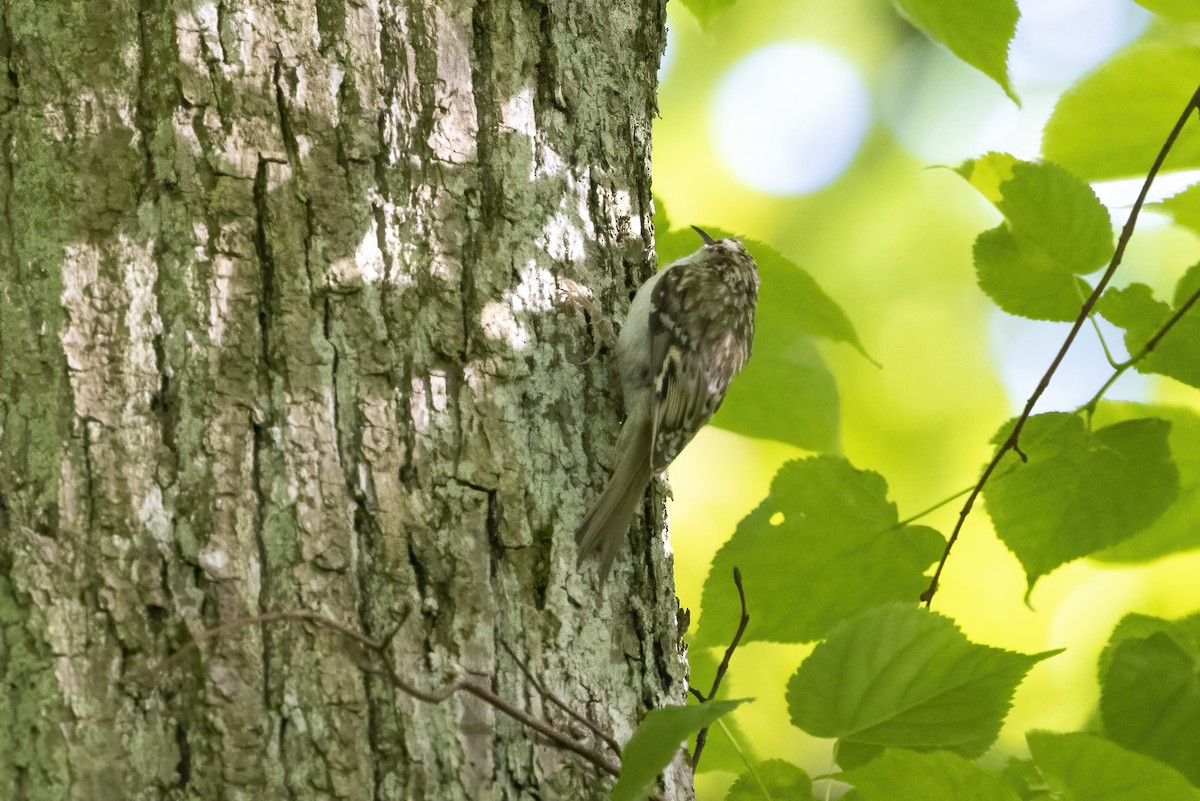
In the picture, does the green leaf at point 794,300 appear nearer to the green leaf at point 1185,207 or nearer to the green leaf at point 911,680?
the green leaf at point 1185,207

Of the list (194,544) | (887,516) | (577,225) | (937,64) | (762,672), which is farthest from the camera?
(937,64)

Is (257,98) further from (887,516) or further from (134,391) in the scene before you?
(887,516)

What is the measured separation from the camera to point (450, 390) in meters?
1.70

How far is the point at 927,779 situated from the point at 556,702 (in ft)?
1.57

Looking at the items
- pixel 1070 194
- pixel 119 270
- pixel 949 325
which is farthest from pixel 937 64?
pixel 119 270

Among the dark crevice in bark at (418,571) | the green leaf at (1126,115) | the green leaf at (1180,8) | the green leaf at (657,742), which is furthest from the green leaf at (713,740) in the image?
the green leaf at (1180,8)

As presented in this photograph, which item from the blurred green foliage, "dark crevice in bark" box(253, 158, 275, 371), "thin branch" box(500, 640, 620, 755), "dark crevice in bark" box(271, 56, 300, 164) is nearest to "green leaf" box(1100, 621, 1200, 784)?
the blurred green foliage

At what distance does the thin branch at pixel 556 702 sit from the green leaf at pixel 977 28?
3.52ft

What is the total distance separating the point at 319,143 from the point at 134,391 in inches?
17.2

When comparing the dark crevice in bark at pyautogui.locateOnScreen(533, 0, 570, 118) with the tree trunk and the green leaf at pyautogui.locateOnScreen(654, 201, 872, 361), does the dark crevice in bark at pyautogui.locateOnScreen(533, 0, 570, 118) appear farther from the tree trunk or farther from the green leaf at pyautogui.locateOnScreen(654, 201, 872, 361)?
the green leaf at pyautogui.locateOnScreen(654, 201, 872, 361)

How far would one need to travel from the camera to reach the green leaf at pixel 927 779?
4.44ft

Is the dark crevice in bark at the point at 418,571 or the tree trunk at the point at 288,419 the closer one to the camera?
the tree trunk at the point at 288,419

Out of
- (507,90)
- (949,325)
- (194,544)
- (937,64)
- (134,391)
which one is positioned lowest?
(194,544)

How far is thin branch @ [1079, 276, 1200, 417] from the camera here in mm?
1668
